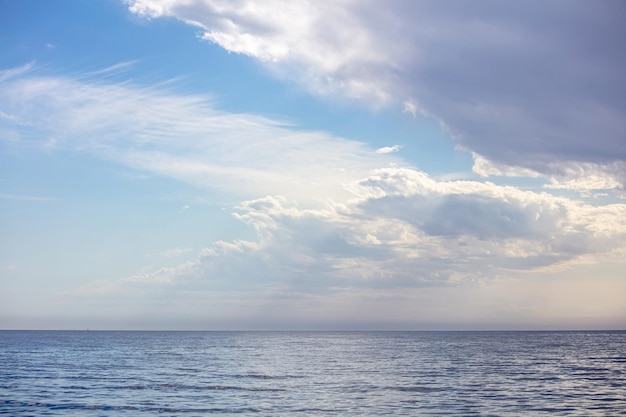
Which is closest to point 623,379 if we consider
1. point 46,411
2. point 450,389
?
point 450,389

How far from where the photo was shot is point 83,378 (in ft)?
229

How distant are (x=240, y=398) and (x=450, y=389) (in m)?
21.3

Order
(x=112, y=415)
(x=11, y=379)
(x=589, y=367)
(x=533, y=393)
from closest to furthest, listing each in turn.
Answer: (x=112, y=415), (x=533, y=393), (x=11, y=379), (x=589, y=367)

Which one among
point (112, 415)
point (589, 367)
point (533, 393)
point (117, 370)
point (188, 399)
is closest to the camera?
point (112, 415)

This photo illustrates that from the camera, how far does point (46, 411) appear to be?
4700 centimetres

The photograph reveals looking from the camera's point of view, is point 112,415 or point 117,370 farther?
point 117,370

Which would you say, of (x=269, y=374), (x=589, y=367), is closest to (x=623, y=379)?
(x=589, y=367)

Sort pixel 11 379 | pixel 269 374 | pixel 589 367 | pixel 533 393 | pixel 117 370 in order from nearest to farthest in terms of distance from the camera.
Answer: pixel 533 393 < pixel 11 379 < pixel 269 374 < pixel 117 370 < pixel 589 367

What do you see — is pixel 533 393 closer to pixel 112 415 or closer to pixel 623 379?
pixel 623 379

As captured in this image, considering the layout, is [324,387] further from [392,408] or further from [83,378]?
[83,378]

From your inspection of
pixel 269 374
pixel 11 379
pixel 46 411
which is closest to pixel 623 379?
pixel 269 374

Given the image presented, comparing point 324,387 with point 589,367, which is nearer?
point 324,387

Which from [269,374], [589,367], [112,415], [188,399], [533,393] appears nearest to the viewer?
[112,415]

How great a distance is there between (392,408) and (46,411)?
27.3 metres
